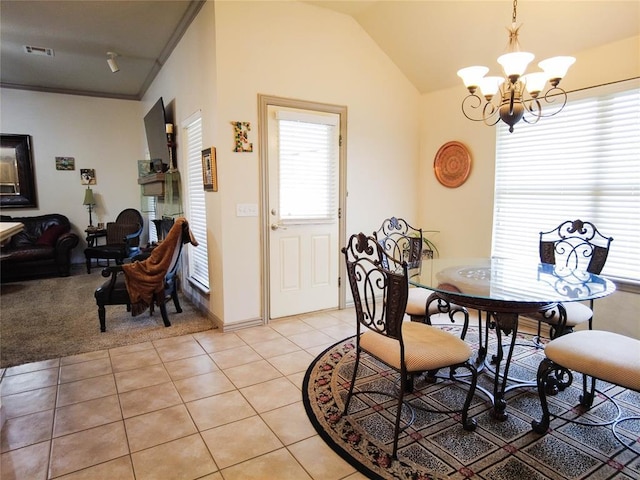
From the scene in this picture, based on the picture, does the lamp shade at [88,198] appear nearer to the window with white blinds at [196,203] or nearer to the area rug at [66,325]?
the area rug at [66,325]

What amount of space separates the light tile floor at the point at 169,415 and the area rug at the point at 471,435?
14 centimetres

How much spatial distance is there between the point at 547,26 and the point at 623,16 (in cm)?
50

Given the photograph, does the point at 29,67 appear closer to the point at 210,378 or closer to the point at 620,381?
the point at 210,378

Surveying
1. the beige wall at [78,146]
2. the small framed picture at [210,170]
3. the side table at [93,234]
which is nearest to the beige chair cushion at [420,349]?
the small framed picture at [210,170]

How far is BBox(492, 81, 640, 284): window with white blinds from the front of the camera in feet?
9.84

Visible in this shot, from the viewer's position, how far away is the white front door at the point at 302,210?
3.73 metres

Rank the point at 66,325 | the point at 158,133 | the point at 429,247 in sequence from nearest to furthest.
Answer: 1. the point at 66,325
2. the point at 429,247
3. the point at 158,133

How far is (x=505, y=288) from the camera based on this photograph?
Answer: 2215 mm

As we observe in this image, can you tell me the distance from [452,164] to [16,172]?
6.91 meters

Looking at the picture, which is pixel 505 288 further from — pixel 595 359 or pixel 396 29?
pixel 396 29

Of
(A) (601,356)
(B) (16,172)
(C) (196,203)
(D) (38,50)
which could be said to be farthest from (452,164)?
(B) (16,172)

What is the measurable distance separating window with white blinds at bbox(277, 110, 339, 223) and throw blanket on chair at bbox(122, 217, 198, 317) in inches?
39.2

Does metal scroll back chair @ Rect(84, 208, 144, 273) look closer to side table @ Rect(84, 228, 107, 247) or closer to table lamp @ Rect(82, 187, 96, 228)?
side table @ Rect(84, 228, 107, 247)

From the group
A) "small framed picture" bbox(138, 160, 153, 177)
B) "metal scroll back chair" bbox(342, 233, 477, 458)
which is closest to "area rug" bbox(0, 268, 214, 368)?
"small framed picture" bbox(138, 160, 153, 177)
